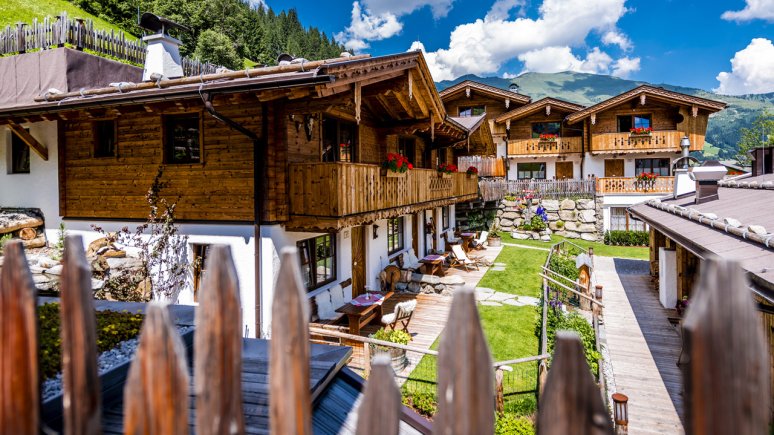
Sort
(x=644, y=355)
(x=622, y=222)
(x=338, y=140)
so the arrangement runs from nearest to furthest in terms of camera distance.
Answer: (x=644, y=355) < (x=338, y=140) < (x=622, y=222)

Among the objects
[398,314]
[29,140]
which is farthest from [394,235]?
[29,140]

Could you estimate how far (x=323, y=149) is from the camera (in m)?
12.5

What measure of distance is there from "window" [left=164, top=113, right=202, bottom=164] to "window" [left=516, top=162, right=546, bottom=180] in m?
31.2

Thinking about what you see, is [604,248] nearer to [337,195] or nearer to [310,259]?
[310,259]

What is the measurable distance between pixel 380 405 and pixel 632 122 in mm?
38274

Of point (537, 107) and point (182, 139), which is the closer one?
point (182, 139)

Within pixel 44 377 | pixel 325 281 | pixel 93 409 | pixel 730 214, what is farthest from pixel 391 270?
pixel 93 409

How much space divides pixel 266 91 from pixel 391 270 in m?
8.59

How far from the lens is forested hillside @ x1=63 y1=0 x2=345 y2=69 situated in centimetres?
5184

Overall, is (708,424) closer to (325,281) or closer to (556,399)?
(556,399)

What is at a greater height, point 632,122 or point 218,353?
point 632,122

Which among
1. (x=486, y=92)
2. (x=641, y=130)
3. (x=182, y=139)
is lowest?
(x=182, y=139)

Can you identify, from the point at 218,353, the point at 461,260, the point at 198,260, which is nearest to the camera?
the point at 218,353

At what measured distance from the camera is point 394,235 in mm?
18031
